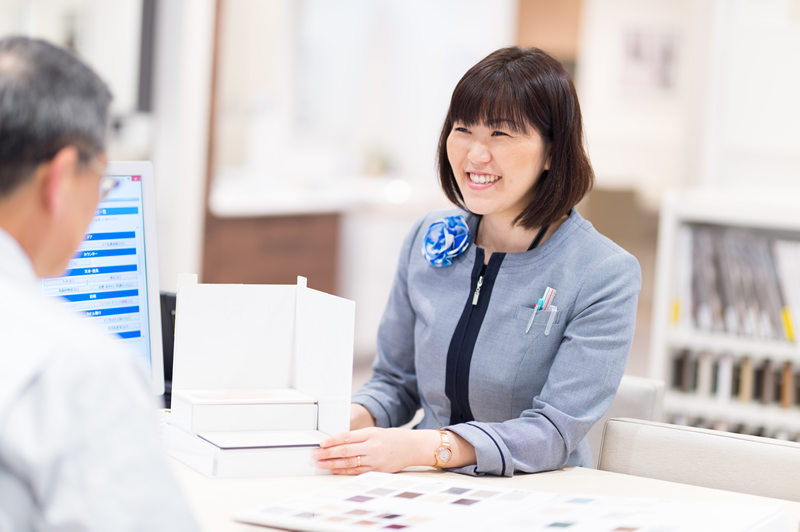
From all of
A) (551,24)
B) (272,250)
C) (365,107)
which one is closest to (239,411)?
(272,250)

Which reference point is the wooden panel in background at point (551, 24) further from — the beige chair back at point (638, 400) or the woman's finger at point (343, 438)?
the woman's finger at point (343, 438)

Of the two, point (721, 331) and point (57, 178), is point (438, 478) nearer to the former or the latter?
point (57, 178)

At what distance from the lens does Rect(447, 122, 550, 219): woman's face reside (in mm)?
1645

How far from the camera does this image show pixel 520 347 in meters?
1.60

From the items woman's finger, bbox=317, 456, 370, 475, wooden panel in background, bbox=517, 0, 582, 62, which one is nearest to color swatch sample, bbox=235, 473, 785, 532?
woman's finger, bbox=317, 456, 370, 475

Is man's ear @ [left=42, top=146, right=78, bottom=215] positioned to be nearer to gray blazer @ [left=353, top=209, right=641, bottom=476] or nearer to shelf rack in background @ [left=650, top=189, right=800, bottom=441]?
gray blazer @ [left=353, top=209, right=641, bottom=476]

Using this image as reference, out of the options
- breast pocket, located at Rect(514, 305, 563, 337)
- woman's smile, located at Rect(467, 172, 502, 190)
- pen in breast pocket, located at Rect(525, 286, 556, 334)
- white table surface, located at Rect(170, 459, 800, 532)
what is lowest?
white table surface, located at Rect(170, 459, 800, 532)

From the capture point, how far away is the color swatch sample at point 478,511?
1073mm

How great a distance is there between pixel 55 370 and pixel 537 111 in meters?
1.11

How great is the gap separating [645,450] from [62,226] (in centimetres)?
107

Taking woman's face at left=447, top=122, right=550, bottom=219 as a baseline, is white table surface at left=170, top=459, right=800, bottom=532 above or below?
below

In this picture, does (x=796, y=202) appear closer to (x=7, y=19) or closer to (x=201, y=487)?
(x=201, y=487)

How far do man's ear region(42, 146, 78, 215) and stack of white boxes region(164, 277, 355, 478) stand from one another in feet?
1.68

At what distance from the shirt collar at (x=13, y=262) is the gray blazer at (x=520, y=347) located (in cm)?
78
